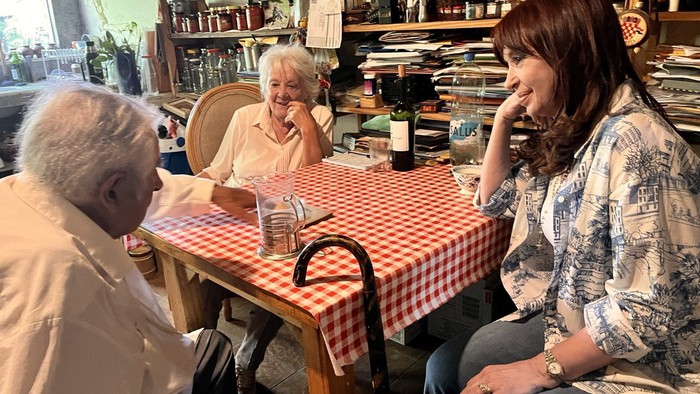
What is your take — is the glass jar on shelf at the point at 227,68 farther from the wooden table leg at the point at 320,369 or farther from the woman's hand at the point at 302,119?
the wooden table leg at the point at 320,369

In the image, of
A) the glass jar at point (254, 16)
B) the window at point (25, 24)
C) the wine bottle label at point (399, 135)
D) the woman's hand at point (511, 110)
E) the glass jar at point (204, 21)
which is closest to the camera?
the woman's hand at point (511, 110)

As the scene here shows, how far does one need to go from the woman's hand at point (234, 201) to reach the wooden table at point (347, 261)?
0.12 ft

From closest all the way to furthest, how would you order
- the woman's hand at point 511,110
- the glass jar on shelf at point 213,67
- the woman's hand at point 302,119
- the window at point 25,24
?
the woman's hand at point 511,110 < the woman's hand at point 302,119 < the glass jar on shelf at point 213,67 < the window at point 25,24

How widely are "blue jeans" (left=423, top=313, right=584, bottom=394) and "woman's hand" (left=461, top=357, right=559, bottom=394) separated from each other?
121mm

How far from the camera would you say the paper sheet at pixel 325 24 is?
2414mm

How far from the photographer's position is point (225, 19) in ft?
9.97

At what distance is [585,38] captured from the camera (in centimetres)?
103

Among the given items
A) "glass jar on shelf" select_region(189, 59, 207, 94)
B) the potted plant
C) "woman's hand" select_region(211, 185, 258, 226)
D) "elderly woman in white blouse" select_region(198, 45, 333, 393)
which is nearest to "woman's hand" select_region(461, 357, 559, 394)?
"woman's hand" select_region(211, 185, 258, 226)

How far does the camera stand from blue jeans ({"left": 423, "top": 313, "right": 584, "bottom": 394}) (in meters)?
1.23

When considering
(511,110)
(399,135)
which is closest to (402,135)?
(399,135)

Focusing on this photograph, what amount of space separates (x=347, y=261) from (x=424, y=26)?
1.30 meters

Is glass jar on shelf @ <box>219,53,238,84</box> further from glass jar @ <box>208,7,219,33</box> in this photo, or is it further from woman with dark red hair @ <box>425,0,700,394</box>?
woman with dark red hair @ <box>425,0,700,394</box>

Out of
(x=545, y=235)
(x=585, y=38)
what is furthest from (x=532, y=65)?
(x=545, y=235)

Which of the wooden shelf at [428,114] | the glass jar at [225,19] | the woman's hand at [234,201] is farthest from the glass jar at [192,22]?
the woman's hand at [234,201]
